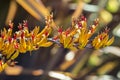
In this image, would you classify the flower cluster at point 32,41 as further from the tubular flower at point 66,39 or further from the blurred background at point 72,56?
the blurred background at point 72,56

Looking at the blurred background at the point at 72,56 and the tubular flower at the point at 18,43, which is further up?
the blurred background at the point at 72,56

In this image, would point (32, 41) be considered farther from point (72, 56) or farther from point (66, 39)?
point (72, 56)

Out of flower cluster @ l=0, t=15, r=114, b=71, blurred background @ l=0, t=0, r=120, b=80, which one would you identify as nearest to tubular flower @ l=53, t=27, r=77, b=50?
flower cluster @ l=0, t=15, r=114, b=71

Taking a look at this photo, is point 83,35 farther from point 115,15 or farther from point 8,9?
point 115,15

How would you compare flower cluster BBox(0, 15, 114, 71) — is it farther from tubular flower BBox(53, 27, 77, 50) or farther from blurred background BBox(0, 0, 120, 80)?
blurred background BBox(0, 0, 120, 80)

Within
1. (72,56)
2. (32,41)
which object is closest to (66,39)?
(32,41)

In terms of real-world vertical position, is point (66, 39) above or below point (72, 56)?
below

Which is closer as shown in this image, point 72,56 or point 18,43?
point 18,43

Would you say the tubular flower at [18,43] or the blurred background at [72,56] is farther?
the blurred background at [72,56]

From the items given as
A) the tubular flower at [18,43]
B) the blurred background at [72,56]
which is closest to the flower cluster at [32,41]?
the tubular flower at [18,43]
